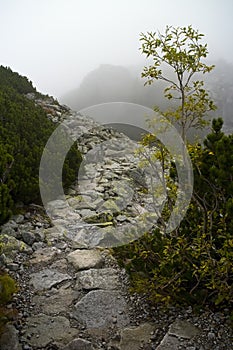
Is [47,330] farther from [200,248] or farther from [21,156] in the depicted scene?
[21,156]

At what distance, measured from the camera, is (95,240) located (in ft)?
24.0

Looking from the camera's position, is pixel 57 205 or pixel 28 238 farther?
pixel 57 205

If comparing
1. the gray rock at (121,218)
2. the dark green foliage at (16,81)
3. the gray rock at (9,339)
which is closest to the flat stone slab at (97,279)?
the gray rock at (9,339)

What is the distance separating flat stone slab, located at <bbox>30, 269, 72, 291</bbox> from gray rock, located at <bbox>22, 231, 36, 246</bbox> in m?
0.94

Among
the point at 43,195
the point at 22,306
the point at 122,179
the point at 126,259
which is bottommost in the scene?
the point at 22,306

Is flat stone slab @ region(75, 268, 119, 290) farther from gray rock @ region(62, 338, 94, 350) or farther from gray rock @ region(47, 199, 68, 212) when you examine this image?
gray rock @ region(47, 199, 68, 212)

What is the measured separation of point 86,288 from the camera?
5.55m

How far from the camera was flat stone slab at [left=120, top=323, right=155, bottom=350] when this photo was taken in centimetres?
427

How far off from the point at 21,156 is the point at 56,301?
14.5 feet

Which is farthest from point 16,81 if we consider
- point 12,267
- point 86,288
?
point 86,288

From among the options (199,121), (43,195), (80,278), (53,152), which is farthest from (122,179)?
(199,121)

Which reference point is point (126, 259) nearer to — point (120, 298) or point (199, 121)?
point (120, 298)

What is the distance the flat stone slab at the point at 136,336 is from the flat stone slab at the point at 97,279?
1061 millimetres

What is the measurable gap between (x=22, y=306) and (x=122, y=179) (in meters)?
6.44
